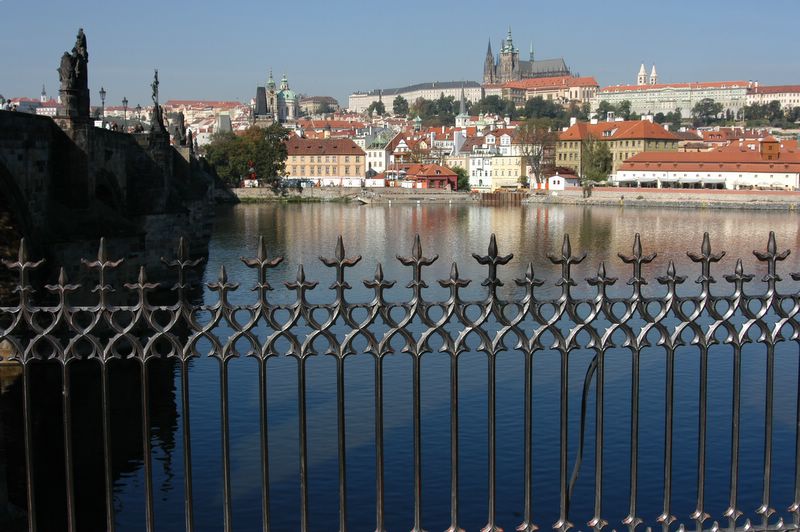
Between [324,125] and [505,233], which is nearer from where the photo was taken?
[505,233]

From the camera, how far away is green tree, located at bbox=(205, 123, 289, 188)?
303ft

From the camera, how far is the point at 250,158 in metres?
92.2

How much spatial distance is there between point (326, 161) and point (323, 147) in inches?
61.1

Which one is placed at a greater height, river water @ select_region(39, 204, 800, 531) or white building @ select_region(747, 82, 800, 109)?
white building @ select_region(747, 82, 800, 109)

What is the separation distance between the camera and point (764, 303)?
5898 mm

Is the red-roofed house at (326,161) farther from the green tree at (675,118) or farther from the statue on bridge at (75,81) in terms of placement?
the statue on bridge at (75,81)

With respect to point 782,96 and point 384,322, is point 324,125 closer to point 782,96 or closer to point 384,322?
point 782,96

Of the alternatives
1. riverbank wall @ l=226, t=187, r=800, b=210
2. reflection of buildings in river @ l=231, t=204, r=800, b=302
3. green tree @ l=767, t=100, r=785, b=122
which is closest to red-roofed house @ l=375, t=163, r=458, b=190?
riverbank wall @ l=226, t=187, r=800, b=210

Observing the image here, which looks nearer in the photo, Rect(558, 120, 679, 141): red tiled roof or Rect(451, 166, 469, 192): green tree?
Rect(451, 166, 469, 192): green tree

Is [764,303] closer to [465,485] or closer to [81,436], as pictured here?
[465,485]

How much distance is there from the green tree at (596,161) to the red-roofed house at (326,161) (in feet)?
78.2

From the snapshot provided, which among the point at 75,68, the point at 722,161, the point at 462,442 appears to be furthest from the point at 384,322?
the point at 722,161

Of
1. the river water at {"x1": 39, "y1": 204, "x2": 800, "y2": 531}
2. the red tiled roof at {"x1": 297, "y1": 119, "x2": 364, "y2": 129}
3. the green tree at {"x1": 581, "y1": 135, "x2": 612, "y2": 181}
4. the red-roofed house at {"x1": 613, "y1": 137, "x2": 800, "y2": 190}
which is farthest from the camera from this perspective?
the red tiled roof at {"x1": 297, "y1": 119, "x2": 364, "y2": 129}

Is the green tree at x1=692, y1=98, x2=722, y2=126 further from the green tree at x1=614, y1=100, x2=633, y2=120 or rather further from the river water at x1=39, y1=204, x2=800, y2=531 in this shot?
the river water at x1=39, y1=204, x2=800, y2=531
